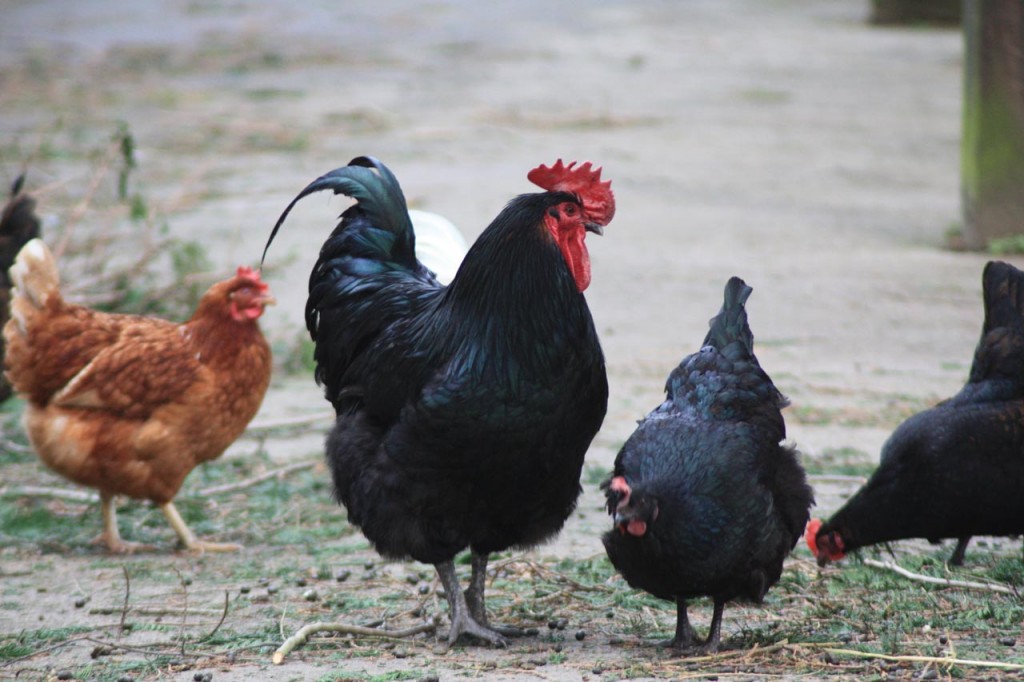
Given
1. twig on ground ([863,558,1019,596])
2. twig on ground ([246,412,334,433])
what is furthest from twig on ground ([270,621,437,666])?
A: twig on ground ([246,412,334,433])

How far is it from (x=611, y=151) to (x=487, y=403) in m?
10.3

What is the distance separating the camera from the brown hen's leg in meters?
6.28

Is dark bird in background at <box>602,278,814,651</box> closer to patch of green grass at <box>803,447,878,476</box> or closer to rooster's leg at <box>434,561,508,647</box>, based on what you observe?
rooster's leg at <box>434,561,508,647</box>

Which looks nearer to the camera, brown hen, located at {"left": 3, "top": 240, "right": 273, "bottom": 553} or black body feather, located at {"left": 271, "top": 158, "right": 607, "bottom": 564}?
black body feather, located at {"left": 271, "top": 158, "right": 607, "bottom": 564}

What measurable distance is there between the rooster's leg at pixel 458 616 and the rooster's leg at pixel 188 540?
1692mm

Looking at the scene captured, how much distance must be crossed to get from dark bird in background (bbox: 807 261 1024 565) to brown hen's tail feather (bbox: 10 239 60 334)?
382cm

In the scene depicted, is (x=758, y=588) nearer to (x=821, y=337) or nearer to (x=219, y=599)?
(x=219, y=599)

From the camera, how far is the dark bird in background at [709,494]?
4387 mm

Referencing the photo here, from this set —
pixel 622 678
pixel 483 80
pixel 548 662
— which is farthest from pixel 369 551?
pixel 483 80

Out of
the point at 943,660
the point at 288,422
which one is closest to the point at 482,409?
the point at 943,660

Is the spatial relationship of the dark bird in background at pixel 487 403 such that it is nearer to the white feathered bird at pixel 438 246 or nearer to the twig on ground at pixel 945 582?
the white feathered bird at pixel 438 246

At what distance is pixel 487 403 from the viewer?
4547mm

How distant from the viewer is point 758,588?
14.8 ft

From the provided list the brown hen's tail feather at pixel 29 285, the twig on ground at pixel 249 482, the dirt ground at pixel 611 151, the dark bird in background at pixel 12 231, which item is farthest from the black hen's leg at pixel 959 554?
the dark bird in background at pixel 12 231
